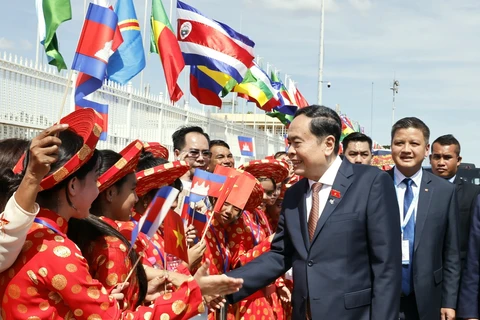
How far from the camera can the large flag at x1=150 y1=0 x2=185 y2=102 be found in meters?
9.06

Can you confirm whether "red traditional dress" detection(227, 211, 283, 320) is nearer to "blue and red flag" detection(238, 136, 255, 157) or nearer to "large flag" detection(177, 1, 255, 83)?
"large flag" detection(177, 1, 255, 83)

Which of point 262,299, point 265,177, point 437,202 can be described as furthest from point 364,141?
point 437,202

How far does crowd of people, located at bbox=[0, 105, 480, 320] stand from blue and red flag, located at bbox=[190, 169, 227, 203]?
32mm

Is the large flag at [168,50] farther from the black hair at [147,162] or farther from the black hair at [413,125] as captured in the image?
the black hair at [413,125]

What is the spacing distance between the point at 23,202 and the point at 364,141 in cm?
591

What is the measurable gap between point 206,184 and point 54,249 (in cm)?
239

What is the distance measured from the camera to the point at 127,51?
9023 mm

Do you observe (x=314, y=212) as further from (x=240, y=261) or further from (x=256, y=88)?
(x=256, y=88)

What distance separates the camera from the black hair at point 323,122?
4047mm

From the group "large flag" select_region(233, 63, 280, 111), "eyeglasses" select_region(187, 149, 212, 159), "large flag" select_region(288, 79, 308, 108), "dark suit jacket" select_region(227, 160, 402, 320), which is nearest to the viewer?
Result: "dark suit jacket" select_region(227, 160, 402, 320)

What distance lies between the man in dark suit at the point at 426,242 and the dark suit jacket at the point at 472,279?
0.22ft

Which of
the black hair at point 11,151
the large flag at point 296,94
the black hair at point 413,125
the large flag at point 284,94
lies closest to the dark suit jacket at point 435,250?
the black hair at point 413,125

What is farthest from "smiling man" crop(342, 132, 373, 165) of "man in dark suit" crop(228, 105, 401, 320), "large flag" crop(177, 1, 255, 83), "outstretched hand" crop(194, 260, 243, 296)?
"outstretched hand" crop(194, 260, 243, 296)

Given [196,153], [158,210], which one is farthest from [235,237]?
[158,210]
